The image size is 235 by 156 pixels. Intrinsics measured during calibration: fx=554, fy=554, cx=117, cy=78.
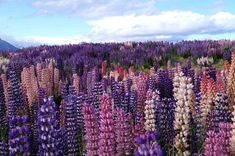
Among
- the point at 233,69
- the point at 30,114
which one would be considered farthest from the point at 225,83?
the point at 30,114

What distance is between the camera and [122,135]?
793 cm

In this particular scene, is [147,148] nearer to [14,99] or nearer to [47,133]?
[47,133]

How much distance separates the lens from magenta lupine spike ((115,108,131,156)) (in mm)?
7875

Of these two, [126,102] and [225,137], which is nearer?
[225,137]

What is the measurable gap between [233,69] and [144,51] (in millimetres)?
14861

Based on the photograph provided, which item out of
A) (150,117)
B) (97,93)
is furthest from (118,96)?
(150,117)

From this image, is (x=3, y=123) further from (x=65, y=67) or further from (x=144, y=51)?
(x=144, y=51)

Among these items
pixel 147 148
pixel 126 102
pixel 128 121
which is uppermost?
pixel 147 148

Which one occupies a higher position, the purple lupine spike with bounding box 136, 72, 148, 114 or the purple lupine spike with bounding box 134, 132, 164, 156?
the purple lupine spike with bounding box 134, 132, 164, 156

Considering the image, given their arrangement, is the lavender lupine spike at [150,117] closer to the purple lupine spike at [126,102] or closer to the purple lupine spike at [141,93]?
the purple lupine spike at [141,93]

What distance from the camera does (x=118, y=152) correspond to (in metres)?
7.84

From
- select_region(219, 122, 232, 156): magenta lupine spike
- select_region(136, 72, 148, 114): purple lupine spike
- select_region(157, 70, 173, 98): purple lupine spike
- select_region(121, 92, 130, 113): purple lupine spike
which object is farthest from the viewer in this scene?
select_region(157, 70, 173, 98): purple lupine spike

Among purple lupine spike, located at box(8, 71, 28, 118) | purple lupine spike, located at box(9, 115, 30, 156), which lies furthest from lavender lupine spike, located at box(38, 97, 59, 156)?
purple lupine spike, located at box(8, 71, 28, 118)

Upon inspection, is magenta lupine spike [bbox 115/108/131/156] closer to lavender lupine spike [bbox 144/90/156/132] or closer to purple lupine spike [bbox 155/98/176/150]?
lavender lupine spike [bbox 144/90/156/132]
